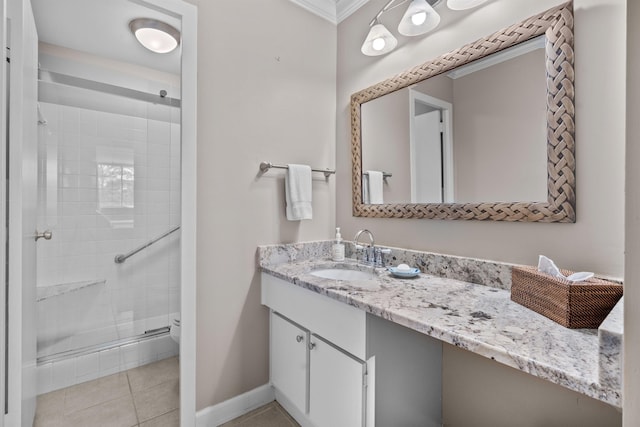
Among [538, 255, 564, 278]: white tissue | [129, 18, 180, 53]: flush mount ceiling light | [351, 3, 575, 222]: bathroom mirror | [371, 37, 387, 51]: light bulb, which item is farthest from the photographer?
[129, 18, 180, 53]: flush mount ceiling light

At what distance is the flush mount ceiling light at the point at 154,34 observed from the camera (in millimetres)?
1815

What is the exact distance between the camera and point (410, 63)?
157 cm

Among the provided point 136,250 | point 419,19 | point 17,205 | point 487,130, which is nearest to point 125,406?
point 136,250

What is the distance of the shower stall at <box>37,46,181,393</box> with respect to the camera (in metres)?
2.01

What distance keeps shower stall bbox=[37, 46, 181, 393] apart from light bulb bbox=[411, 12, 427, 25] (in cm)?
183

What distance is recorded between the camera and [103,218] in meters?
2.27

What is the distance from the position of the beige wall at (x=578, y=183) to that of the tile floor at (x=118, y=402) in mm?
1503

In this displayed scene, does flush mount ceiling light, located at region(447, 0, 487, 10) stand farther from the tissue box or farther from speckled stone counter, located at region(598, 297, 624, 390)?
speckled stone counter, located at region(598, 297, 624, 390)

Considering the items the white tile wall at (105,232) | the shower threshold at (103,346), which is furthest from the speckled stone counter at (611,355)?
the shower threshold at (103,346)

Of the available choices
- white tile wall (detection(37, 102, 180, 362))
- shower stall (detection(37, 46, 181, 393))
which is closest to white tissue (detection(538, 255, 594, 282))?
white tile wall (detection(37, 102, 180, 362))

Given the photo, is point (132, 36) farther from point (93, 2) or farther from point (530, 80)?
point (530, 80)

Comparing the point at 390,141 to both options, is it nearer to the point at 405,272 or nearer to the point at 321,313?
the point at 405,272

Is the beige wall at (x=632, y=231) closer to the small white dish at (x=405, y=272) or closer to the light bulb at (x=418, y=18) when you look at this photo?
the small white dish at (x=405, y=272)

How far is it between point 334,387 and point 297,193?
0.97m
